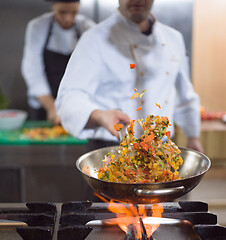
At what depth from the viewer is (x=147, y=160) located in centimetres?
98

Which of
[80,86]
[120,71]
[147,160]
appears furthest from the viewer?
[120,71]

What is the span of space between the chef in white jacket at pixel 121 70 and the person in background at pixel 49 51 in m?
1.08

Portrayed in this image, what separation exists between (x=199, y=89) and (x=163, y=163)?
273cm

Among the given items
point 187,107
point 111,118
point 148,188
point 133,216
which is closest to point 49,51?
point 187,107

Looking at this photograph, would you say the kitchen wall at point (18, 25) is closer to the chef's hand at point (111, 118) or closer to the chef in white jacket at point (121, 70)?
the chef in white jacket at point (121, 70)

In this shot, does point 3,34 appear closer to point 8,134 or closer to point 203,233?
point 8,134

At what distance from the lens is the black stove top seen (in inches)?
36.1

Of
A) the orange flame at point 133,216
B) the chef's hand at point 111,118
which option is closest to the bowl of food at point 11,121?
the chef's hand at point 111,118

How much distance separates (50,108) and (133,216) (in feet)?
5.67

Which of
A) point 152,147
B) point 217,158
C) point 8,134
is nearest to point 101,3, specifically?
point 8,134

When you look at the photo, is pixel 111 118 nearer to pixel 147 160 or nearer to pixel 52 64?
pixel 147 160

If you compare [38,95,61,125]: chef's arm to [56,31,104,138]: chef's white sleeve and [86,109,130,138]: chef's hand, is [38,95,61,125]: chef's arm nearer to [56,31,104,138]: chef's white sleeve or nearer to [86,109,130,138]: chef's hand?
[56,31,104,138]: chef's white sleeve

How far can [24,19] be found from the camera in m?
3.14

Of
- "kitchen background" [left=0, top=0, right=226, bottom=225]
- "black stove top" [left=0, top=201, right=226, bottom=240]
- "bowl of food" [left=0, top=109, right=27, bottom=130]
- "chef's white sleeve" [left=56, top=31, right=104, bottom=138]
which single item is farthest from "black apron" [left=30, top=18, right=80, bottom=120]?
"black stove top" [left=0, top=201, right=226, bottom=240]
